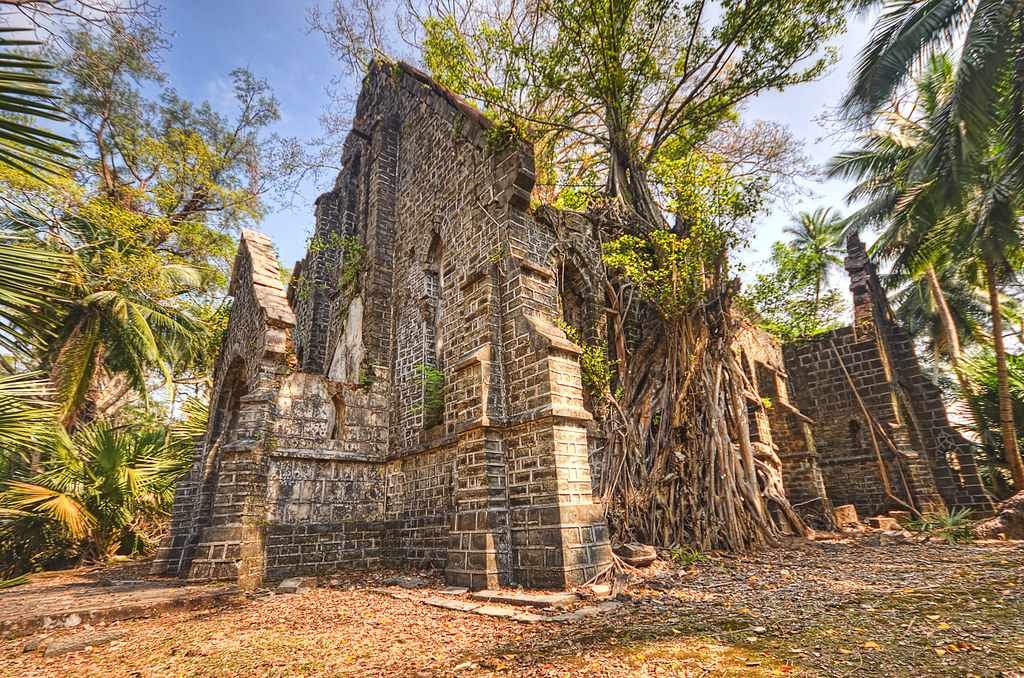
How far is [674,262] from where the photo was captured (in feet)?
31.2

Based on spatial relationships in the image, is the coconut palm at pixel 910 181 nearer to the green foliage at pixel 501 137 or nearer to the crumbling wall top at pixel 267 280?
the green foliage at pixel 501 137

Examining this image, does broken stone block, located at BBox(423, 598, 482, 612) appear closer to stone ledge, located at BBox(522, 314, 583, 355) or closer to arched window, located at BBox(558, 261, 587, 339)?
stone ledge, located at BBox(522, 314, 583, 355)

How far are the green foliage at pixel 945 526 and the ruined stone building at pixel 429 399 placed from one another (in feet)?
2.95

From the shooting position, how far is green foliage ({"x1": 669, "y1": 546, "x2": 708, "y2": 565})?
7777 millimetres

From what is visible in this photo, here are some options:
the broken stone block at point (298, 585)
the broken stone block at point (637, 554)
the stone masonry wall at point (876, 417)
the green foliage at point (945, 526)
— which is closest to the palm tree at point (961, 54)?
the stone masonry wall at point (876, 417)

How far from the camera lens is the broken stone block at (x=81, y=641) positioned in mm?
4391

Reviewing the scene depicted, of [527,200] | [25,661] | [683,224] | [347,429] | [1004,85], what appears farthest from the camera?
[1004,85]

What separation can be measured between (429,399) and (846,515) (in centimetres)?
1112

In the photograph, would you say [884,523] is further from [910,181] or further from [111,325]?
[111,325]

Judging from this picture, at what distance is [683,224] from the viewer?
10.3m

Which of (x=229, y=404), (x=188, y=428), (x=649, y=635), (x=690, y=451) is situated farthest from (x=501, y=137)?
(x=188, y=428)

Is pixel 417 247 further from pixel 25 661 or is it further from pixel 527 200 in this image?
pixel 25 661

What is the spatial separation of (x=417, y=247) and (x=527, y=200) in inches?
131

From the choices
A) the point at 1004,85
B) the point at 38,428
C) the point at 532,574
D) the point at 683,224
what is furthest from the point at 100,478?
the point at 1004,85
